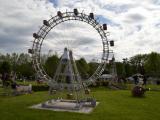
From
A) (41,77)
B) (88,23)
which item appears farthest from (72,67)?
(88,23)

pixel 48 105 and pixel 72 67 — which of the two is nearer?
pixel 48 105

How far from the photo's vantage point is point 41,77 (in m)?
28.4

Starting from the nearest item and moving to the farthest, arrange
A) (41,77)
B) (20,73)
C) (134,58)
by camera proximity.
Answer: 1. (41,77)
2. (20,73)
3. (134,58)

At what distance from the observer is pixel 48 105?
73.1ft

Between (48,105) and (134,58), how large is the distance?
111 m

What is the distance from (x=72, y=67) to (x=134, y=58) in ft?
349

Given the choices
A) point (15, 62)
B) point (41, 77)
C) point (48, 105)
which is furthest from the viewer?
point (15, 62)

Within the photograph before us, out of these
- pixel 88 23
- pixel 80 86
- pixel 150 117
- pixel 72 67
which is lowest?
pixel 150 117

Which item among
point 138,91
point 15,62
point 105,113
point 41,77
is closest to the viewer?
point 105,113

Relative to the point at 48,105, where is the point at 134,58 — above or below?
above

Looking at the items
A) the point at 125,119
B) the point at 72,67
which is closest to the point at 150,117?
the point at 125,119

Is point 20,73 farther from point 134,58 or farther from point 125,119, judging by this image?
point 125,119

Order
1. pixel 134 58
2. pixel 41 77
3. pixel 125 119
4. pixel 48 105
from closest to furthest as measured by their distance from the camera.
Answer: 1. pixel 125 119
2. pixel 48 105
3. pixel 41 77
4. pixel 134 58

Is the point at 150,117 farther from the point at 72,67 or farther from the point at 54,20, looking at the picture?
the point at 54,20
